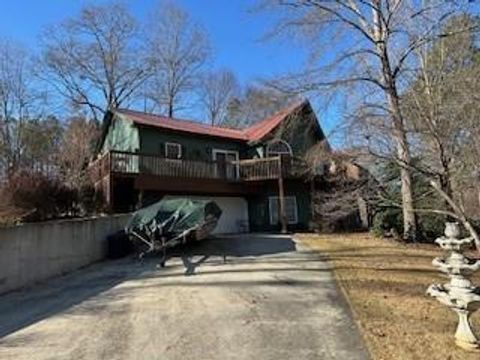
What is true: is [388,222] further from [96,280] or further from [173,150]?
[96,280]

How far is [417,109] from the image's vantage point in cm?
1190

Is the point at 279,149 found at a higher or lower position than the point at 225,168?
higher

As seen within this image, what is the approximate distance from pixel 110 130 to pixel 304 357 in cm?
2291

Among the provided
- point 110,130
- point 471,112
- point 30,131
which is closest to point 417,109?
point 471,112

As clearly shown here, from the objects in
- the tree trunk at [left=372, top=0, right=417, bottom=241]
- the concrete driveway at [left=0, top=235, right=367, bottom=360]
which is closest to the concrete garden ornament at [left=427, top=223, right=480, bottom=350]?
the concrete driveway at [left=0, top=235, right=367, bottom=360]

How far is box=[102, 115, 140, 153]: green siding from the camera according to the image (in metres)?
24.1

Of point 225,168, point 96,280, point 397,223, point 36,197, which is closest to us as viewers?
point 96,280

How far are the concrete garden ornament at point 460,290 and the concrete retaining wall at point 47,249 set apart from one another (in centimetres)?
930

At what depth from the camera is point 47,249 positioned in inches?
533

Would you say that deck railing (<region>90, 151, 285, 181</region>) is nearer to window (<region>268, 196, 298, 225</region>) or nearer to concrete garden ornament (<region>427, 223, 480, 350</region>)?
window (<region>268, 196, 298, 225</region>)

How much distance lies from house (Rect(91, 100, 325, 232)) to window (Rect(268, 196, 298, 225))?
52 millimetres

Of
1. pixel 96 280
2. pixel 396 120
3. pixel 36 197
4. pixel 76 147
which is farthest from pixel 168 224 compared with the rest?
pixel 76 147

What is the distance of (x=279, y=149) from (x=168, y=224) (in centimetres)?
1321

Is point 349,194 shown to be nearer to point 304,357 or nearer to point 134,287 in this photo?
point 134,287
